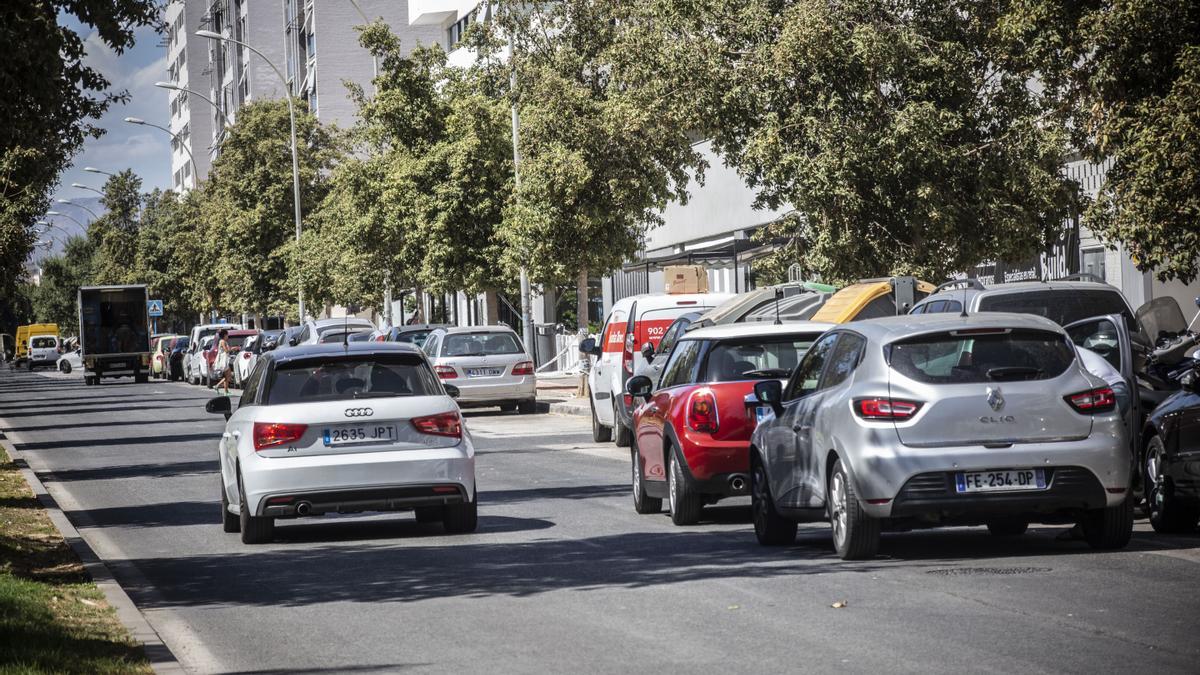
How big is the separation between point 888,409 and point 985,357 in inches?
29.5

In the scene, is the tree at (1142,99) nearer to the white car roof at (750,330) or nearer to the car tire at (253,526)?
the white car roof at (750,330)

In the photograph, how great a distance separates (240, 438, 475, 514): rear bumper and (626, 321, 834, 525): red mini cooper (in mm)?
1896

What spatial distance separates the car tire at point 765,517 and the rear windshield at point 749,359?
125 centimetres

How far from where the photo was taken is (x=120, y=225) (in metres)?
108

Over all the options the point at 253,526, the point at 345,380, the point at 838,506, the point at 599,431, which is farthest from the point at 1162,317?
the point at 599,431

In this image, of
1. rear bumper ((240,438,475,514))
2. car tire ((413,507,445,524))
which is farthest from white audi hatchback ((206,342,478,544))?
→ car tire ((413,507,445,524))

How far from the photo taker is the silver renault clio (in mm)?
11164

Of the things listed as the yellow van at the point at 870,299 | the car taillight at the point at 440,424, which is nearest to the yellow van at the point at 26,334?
the yellow van at the point at 870,299

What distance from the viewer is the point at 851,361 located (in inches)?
464

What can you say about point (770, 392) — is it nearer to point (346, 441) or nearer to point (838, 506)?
point (838, 506)

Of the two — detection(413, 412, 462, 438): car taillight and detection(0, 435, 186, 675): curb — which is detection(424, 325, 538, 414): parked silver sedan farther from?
detection(413, 412, 462, 438): car taillight

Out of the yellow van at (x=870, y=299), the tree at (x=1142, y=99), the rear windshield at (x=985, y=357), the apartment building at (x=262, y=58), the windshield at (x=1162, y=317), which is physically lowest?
the rear windshield at (x=985, y=357)

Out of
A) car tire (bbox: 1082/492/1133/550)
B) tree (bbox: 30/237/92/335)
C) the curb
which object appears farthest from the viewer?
tree (bbox: 30/237/92/335)

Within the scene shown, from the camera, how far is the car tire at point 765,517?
42.3 feet
